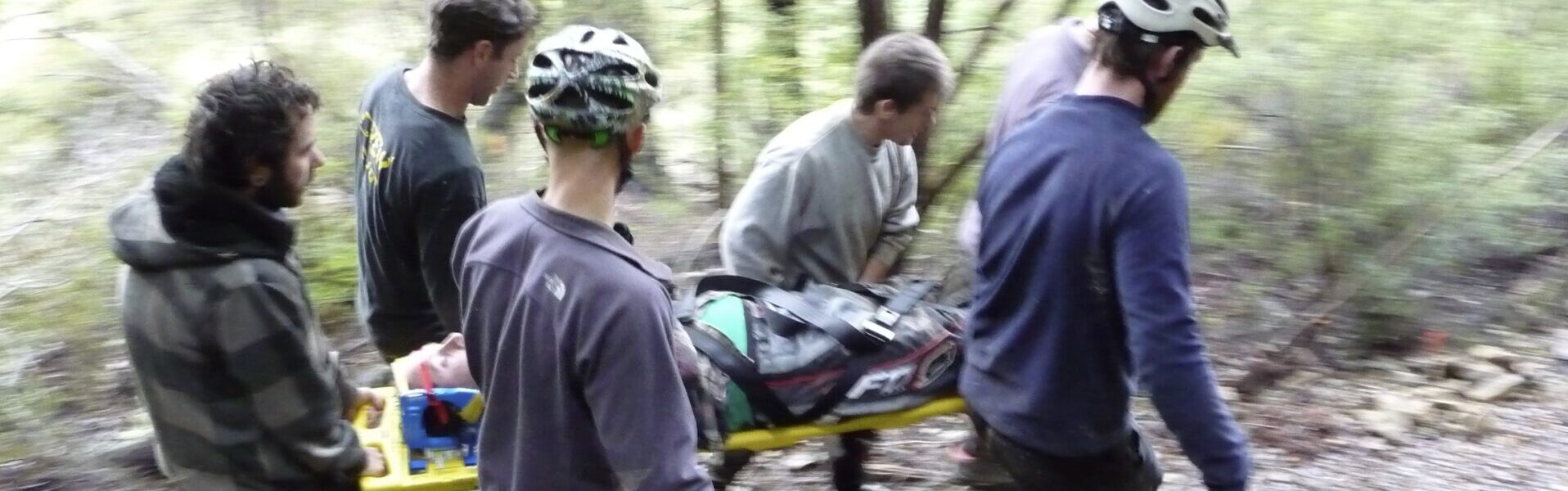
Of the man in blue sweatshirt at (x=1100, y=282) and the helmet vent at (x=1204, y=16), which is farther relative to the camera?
the helmet vent at (x=1204, y=16)

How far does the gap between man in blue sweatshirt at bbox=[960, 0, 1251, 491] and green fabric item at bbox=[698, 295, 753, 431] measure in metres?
0.60

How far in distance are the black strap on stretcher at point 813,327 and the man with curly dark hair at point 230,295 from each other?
3.15 ft

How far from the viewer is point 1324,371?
534 cm

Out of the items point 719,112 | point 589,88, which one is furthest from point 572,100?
point 719,112

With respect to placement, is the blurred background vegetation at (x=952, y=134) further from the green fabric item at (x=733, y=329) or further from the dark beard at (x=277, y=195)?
the dark beard at (x=277, y=195)

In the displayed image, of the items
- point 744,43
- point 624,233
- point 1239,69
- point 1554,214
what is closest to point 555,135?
point 624,233

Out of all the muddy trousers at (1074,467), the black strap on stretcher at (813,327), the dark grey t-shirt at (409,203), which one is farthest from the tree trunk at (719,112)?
the muddy trousers at (1074,467)

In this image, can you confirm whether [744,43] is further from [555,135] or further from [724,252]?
[555,135]

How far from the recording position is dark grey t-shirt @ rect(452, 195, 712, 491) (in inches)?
71.1

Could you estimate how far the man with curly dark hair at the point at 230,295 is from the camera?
2.18 metres

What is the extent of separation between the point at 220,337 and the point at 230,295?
0.29 ft

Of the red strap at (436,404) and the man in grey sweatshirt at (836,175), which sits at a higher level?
the man in grey sweatshirt at (836,175)

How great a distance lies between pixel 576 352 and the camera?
184cm

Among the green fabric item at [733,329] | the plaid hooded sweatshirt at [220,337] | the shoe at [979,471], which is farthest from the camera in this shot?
the green fabric item at [733,329]
